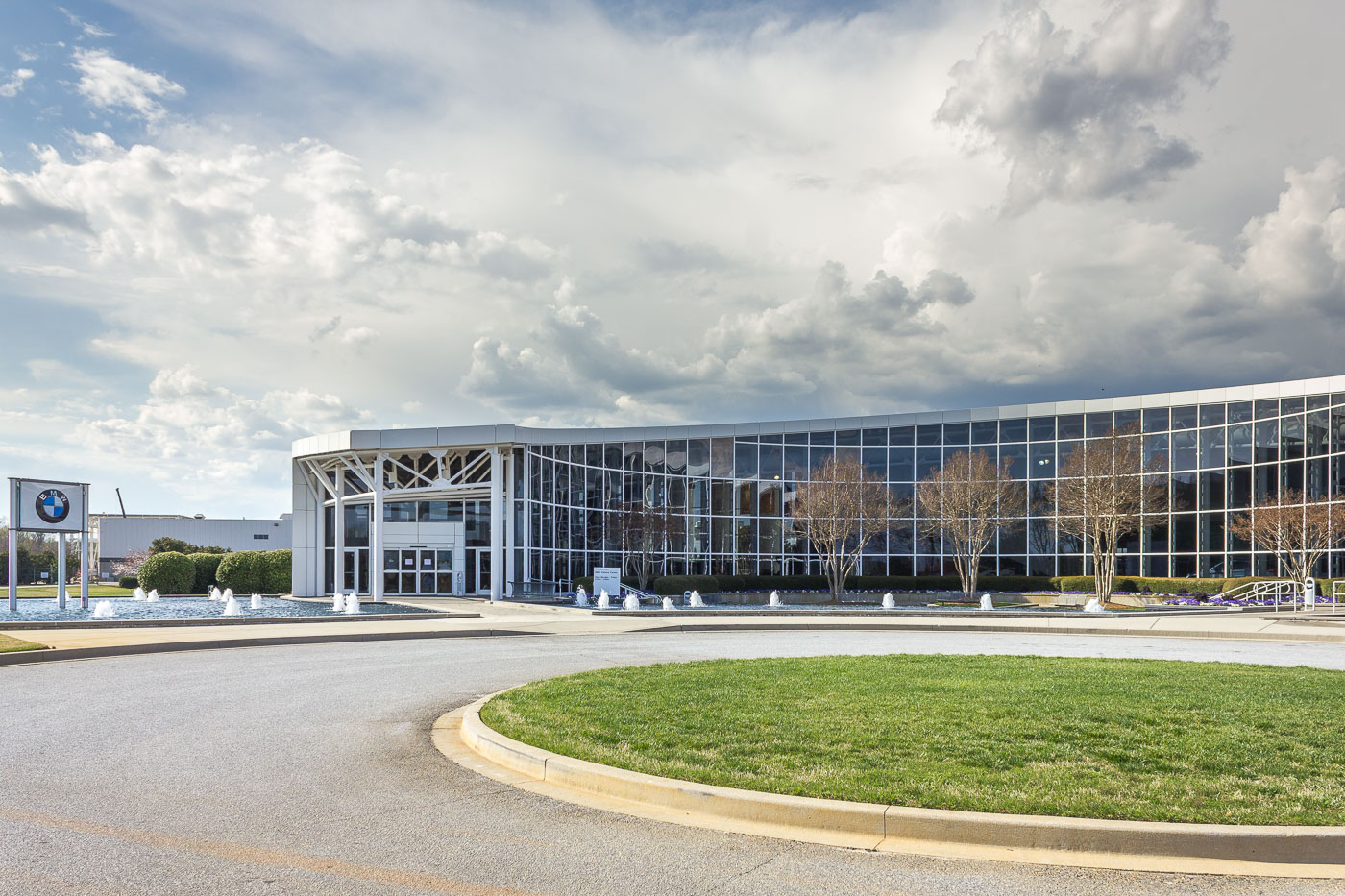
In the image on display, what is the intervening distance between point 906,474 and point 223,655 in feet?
141

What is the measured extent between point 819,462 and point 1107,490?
17.1 metres

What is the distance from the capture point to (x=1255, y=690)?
40.0 feet

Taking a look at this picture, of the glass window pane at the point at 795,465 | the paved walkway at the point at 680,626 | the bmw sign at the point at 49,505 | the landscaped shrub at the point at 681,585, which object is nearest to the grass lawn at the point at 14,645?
the paved walkway at the point at 680,626

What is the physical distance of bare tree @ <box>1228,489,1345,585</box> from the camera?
38.9m

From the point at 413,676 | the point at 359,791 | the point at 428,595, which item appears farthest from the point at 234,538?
the point at 359,791

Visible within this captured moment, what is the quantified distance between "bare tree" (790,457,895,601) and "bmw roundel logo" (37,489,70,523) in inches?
1161

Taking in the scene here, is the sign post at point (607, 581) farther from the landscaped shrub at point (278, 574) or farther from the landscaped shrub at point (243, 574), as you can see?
the landscaped shrub at point (243, 574)

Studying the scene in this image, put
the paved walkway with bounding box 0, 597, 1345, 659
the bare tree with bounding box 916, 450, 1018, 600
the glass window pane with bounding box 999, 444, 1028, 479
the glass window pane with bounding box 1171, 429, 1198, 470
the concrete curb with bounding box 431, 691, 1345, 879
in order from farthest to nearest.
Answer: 1. the glass window pane with bounding box 999, 444, 1028, 479
2. the glass window pane with bounding box 1171, 429, 1198, 470
3. the bare tree with bounding box 916, 450, 1018, 600
4. the paved walkway with bounding box 0, 597, 1345, 659
5. the concrete curb with bounding box 431, 691, 1345, 879

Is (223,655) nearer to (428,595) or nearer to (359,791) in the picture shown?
(359,791)

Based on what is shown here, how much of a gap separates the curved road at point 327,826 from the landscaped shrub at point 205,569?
41636 millimetres

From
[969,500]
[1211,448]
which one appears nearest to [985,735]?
[969,500]

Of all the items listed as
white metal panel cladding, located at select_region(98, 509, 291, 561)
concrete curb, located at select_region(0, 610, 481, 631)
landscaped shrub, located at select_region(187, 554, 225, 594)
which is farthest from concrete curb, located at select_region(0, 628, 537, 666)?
white metal panel cladding, located at select_region(98, 509, 291, 561)

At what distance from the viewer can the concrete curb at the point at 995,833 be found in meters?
6.27

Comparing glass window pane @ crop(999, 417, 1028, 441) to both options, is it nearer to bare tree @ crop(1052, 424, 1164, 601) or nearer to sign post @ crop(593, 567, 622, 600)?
bare tree @ crop(1052, 424, 1164, 601)
